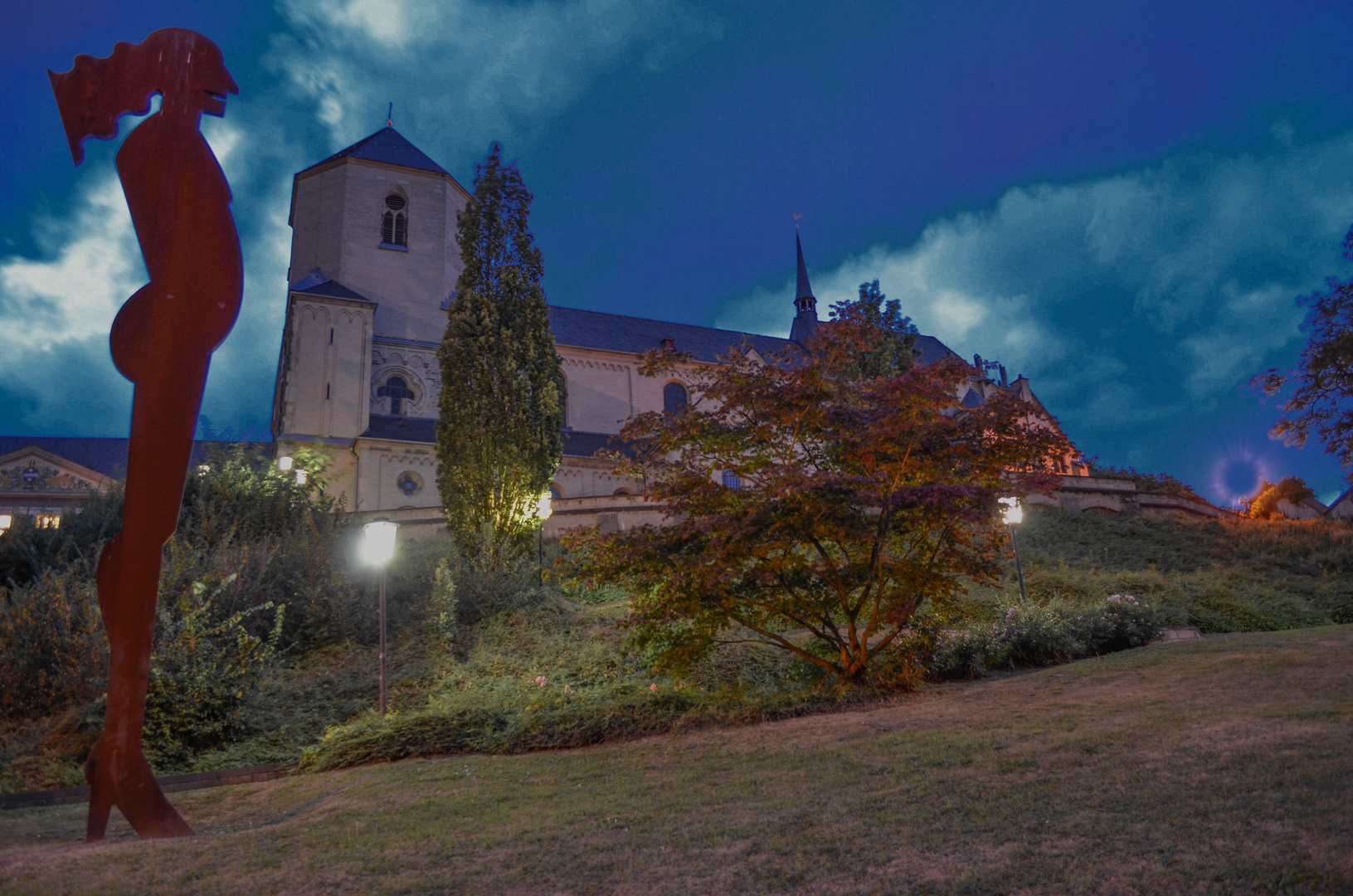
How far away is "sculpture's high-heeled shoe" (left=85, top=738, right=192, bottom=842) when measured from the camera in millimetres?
5152

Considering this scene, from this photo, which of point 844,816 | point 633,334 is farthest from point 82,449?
point 844,816

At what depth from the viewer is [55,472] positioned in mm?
31203

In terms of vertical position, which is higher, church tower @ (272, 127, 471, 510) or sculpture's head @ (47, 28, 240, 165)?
church tower @ (272, 127, 471, 510)

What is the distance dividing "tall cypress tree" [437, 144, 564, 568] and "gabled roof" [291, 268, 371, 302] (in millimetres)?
12295

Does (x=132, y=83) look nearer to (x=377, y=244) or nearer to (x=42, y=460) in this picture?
(x=377, y=244)

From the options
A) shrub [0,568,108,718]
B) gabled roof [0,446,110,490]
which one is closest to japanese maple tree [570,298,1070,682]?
shrub [0,568,108,718]

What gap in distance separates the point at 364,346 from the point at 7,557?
18138mm

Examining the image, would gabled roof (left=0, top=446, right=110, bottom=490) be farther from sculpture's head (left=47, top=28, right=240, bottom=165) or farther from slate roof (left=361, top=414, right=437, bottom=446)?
sculpture's head (left=47, top=28, right=240, bottom=165)

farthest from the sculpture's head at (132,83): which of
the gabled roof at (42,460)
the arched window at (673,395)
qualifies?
the arched window at (673,395)

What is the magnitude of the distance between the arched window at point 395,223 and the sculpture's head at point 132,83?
105 ft

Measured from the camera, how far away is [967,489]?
842cm

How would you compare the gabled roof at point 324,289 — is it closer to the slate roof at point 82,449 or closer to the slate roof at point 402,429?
the slate roof at point 402,429

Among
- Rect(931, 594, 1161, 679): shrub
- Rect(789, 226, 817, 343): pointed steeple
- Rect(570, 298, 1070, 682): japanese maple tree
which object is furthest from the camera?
Rect(789, 226, 817, 343): pointed steeple

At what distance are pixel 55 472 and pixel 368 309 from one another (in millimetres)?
13424
